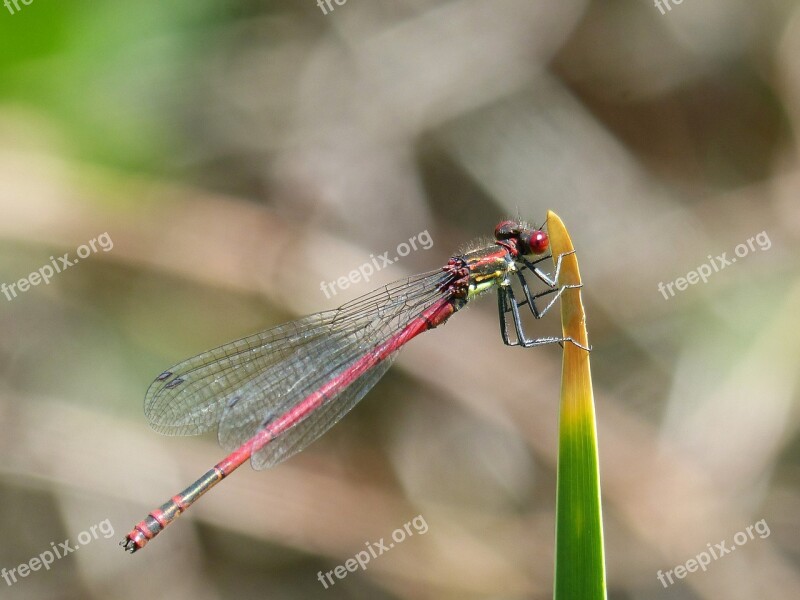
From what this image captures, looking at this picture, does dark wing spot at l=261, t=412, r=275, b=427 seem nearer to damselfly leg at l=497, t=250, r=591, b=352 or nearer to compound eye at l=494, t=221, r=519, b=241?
damselfly leg at l=497, t=250, r=591, b=352

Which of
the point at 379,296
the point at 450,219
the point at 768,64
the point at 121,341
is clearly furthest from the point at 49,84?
the point at 768,64

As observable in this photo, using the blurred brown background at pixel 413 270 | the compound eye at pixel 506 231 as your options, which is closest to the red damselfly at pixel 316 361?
the compound eye at pixel 506 231

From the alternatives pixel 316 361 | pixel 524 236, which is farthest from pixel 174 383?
pixel 524 236

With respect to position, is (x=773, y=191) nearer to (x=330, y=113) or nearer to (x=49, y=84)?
(x=330, y=113)

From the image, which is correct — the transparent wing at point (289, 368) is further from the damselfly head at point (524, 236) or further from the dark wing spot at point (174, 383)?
the damselfly head at point (524, 236)

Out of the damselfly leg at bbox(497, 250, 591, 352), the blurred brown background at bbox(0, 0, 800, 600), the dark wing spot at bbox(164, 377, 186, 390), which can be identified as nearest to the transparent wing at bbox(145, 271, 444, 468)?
the dark wing spot at bbox(164, 377, 186, 390)

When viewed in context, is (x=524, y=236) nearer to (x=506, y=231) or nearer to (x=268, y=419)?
(x=506, y=231)
